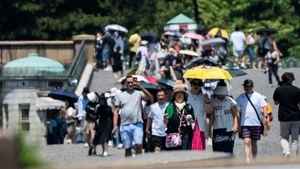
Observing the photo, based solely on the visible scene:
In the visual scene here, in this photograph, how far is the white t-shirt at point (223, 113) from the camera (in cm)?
1736

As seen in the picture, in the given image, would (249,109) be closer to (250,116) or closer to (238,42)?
(250,116)

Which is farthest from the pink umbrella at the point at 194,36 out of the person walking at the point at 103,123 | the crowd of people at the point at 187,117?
the person walking at the point at 103,123

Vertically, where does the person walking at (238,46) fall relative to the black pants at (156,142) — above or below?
above

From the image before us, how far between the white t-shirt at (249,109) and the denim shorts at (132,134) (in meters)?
1.72

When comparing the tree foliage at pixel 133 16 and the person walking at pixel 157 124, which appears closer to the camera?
the person walking at pixel 157 124

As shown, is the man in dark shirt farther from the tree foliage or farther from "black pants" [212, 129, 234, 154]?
the tree foliage

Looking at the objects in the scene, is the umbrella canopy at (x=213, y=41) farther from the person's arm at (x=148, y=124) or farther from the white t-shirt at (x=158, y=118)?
the white t-shirt at (x=158, y=118)

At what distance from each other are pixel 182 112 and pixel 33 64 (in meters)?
18.8

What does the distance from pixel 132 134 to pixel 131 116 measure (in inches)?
13.8

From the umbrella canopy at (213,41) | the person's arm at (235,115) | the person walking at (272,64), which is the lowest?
the person's arm at (235,115)

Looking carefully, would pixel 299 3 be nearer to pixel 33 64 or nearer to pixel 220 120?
pixel 33 64

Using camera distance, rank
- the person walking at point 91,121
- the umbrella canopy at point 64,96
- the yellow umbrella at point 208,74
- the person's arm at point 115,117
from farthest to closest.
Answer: the umbrella canopy at point 64,96, the person walking at point 91,121, the yellow umbrella at point 208,74, the person's arm at point 115,117

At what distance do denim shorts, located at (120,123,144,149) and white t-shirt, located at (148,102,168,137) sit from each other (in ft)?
1.37

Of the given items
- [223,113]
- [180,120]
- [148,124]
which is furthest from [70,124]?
[223,113]
